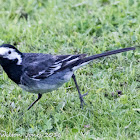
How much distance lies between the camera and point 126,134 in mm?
4328

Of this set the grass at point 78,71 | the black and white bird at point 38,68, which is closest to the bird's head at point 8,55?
the black and white bird at point 38,68

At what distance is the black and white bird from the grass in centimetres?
42

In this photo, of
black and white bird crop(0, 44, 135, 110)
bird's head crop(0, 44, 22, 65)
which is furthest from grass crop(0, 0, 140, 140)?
bird's head crop(0, 44, 22, 65)

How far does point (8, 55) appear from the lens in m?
4.85

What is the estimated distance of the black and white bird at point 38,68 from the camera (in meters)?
4.89

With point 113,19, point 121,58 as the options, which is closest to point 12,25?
point 113,19

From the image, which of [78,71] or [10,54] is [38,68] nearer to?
[10,54]

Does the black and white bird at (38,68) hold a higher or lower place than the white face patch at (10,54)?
lower

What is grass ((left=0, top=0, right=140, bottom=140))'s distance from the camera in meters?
4.69

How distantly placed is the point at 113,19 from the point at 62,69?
2.75 m

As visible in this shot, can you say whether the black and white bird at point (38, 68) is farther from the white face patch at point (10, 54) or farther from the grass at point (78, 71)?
the grass at point (78, 71)

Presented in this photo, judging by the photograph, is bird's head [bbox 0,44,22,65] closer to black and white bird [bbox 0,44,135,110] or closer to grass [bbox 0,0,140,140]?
black and white bird [bbox 0,44,135,110]

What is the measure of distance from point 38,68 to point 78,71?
4.18 feet

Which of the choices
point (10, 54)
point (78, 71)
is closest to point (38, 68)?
point (10, 54)
